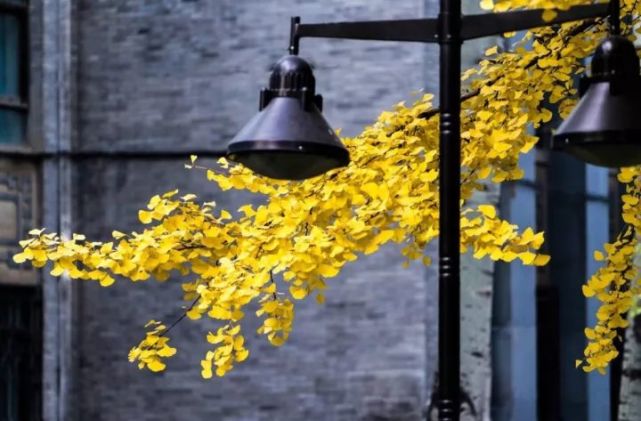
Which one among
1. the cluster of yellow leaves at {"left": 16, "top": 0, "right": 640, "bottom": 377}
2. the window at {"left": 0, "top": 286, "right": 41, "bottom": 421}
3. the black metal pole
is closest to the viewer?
the black metal pole

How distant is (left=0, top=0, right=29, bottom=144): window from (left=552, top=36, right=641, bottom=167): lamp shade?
35.7ft

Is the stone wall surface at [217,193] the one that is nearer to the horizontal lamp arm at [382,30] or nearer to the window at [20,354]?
the window at [20,354]

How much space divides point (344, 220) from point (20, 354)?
8.93 m

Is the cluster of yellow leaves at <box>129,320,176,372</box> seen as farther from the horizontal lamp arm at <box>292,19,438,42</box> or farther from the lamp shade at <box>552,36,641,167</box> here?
the lamp shade at <box>552,36,641,167</box>

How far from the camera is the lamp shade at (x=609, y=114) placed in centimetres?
627

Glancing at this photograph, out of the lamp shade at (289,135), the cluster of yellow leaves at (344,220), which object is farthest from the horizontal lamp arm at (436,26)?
the cluster of yellow leaves at (344,220)

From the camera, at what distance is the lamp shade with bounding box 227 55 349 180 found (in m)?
6.34

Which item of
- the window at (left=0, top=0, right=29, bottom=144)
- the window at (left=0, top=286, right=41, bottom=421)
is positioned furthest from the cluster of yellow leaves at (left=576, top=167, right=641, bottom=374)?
the window at (left=0, top=0, right=29, bottom=144)

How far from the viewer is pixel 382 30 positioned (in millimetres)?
6664

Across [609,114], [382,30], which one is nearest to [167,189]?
[382,30]

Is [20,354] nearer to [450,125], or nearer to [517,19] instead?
[450,125]

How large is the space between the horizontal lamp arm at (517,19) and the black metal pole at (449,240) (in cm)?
10

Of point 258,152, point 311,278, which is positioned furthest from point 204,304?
point 258,152

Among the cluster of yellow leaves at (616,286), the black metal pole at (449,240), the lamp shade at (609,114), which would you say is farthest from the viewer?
the cluster of yellow leaves at (616,286)
